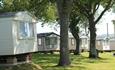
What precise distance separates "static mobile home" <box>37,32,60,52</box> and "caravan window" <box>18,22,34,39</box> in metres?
36.2

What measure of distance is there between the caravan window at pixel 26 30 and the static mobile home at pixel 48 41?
119 feet

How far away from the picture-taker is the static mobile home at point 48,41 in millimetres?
60250

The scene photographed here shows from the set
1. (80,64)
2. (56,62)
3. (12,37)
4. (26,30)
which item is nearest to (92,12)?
(56,62)

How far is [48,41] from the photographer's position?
60.7 m

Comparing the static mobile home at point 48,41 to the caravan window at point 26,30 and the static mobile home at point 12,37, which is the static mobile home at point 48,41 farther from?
the static mobile home at point 12,37

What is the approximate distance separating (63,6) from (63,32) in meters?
1.70

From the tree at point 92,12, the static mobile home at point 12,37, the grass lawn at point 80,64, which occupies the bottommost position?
the grass lawn at point 80,64

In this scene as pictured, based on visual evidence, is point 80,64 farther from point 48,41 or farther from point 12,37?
point 48,41

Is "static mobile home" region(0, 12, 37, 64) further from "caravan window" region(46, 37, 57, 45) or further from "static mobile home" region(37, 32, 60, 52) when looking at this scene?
"caravan window" region(46, 37, 57, 45)

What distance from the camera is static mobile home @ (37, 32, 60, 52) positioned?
60.2m

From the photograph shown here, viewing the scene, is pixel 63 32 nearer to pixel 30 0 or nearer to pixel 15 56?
pixel 15 56

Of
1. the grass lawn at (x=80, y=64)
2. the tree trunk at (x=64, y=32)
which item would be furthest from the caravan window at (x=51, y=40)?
the tree trunk at (x=64, y=32)

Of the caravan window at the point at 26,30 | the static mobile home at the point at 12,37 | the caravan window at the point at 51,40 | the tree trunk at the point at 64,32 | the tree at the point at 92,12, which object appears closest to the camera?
the static mobile home at the point at 12,37

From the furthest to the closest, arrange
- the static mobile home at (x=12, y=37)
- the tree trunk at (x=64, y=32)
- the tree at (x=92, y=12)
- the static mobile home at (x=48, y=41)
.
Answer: the static mobile home at (x=48, y=41)
the tree at (x=92, y=12)
the tree trunk at (x=64, y=32)
the static mobile home at (x=12, y=37)
